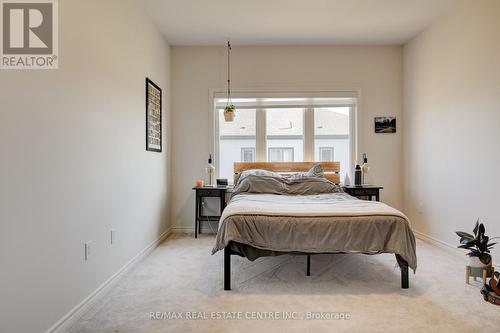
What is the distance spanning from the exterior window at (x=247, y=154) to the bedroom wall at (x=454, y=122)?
7.66 feet

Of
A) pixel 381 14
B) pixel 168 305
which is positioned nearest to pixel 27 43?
pixel 168 305

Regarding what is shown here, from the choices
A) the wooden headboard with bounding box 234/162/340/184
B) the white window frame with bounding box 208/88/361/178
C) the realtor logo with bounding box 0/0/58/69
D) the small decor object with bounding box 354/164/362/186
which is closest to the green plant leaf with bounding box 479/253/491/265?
the small decor object with bounding box 354/164/362/186

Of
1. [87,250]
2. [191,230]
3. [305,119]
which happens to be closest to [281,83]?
[305,119]

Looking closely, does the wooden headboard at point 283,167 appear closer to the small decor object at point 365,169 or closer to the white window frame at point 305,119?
the white window frame at point 305,119

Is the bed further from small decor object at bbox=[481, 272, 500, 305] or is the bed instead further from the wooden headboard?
the wooden headboard

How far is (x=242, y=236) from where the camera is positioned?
7.81 feet

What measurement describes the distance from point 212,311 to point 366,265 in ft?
5.48

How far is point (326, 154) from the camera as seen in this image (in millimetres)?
4676

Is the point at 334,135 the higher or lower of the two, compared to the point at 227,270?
higher

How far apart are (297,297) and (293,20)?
319 centimetres

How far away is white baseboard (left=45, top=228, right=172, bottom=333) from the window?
2020 mm

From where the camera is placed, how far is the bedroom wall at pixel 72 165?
4.82ft

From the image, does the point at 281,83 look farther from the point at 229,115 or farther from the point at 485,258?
the point at 485,258

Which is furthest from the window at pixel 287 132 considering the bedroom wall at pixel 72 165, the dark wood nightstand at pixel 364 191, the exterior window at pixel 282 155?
the bedroom wall at pixel 72 165
